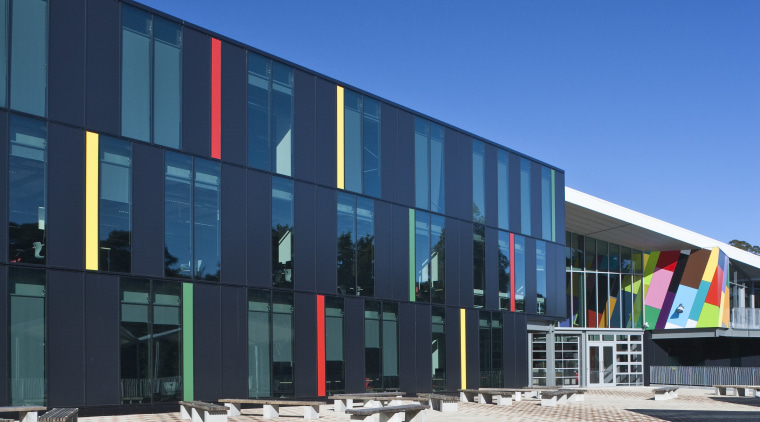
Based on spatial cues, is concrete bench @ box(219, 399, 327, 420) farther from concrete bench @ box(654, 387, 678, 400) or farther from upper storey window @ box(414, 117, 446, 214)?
concrete bench @ box(654, 387, 678, 400)

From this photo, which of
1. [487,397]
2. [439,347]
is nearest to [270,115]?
[439,347]

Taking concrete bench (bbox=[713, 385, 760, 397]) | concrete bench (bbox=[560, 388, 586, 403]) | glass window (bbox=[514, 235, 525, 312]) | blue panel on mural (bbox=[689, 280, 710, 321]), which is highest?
glass window (bbox=[514, 235, 525, 312])

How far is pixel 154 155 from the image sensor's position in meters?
20.0

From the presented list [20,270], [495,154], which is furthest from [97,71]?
[495,154]

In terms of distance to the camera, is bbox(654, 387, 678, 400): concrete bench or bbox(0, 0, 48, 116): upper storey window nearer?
bbox(0, 0, 48, 116): upper storey window

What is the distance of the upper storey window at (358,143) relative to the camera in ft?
83.1

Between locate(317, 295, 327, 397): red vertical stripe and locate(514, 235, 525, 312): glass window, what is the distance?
35.7ft

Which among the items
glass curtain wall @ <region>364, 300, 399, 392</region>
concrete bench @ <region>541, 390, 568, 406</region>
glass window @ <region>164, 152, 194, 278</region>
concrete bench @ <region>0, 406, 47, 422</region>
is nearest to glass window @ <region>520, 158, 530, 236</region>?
concrete bench @ <region>541, 390, 568, 406</region>

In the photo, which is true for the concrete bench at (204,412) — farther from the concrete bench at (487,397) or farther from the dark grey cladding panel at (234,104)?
the concrete bench at (487,397)

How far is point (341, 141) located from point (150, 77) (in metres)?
6.71

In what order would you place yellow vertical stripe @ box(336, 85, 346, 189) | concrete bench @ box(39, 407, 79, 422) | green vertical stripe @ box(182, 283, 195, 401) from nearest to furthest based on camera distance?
concrete bench @ box(39, 407, 79, 422)
green vertical stripe @ box(182, 283, 195, 401)
yellow vertical stripe @ box(336, 85, 346, 189)

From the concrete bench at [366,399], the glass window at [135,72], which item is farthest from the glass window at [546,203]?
the glass window at [135,72]

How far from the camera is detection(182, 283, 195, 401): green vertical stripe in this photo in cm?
2011

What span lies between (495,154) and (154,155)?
15337 mm
